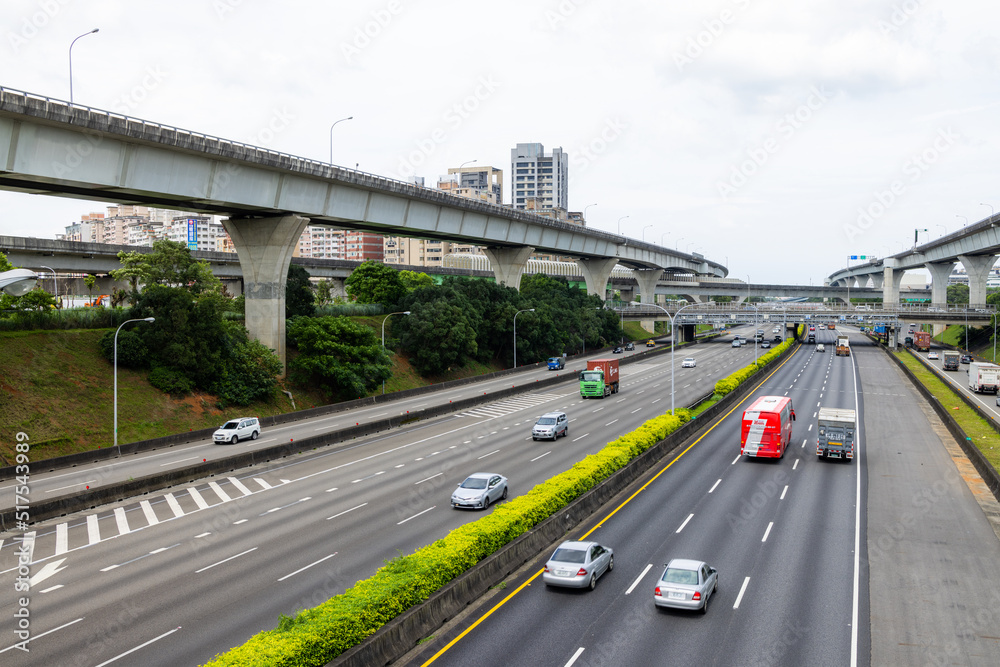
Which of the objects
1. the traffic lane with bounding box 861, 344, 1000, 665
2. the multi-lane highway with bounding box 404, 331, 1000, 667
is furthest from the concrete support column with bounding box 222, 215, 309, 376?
the traffic lane with bounding box 861, 344, 1000, 665

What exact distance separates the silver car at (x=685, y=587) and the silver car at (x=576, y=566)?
6.81 feet

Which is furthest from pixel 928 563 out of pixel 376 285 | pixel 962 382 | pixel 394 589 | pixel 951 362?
pixel 376 285

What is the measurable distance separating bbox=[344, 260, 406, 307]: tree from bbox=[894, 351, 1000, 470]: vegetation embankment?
187 feet

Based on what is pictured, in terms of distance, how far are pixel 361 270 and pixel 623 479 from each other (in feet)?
225

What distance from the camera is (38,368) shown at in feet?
153

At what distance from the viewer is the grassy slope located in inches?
1661

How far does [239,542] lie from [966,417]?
50.5 metres

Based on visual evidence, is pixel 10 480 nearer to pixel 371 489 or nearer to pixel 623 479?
pixel 371 489

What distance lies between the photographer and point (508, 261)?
303 ft

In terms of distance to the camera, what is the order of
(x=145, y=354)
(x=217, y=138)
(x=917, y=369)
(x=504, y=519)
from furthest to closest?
(x=917, y=369)
(x=145, y=354)
(x=217, y=138)
(x=504, y=519)

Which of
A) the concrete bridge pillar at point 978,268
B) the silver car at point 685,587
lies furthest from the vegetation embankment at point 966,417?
the concrete bridge pillar at point 978,268

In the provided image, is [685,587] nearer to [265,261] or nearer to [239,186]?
[239,186]

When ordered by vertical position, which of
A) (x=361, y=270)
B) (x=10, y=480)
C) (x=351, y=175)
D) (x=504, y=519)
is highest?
(x=351, y=175)

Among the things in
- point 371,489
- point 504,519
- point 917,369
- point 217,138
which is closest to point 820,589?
point 504,519
